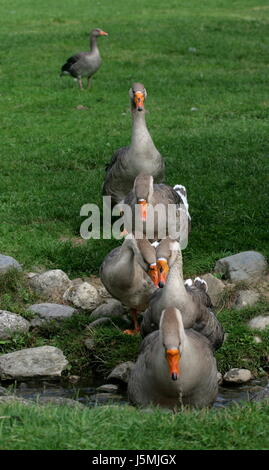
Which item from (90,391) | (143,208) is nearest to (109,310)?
(143,208)

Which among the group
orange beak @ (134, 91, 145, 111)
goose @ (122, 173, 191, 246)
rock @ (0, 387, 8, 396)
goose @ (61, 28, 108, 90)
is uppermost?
goose @ (61, 28, 108, 90)

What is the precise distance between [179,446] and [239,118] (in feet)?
36.0

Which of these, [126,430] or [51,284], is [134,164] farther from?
[126,430]

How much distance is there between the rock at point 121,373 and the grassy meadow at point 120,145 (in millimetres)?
255

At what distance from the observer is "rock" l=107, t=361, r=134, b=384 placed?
752cm

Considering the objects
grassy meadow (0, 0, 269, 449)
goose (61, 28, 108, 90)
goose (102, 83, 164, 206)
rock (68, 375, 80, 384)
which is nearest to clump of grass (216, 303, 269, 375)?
grassy meadow (0, 0, 269, 449)

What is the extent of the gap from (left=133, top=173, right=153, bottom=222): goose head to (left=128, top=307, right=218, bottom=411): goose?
9.37 feet

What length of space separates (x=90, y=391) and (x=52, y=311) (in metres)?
1.33

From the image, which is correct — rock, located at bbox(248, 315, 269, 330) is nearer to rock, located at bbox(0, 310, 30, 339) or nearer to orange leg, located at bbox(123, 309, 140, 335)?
orange leg, located at bbox(123, 309, 140, 335)

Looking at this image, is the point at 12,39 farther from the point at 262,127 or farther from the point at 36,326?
the point at 36,326

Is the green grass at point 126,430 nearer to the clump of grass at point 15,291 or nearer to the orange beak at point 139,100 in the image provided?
the clump of grass at point 15,291

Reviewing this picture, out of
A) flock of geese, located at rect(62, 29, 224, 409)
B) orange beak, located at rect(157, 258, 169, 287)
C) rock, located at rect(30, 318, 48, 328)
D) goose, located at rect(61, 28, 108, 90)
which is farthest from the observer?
goose, located at rect(61, 28, 108, 90)

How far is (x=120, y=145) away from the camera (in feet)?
45.0

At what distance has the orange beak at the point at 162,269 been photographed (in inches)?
290
